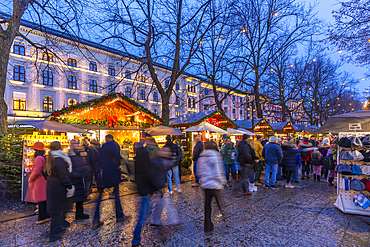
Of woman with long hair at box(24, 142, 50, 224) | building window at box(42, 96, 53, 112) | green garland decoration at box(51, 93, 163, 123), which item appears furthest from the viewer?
building window at box(42, 96, 53, 112)

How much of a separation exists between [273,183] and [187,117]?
6.72 metres

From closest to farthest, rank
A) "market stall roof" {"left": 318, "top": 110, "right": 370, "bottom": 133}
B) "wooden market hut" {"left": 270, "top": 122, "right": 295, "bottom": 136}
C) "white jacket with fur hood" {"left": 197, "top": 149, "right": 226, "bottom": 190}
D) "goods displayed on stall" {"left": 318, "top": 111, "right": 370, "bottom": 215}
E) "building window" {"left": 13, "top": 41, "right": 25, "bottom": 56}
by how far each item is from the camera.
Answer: "white jacket with fur hood" {"left": 197, "top": 149, "right": 226, "bottom": 190} < "goods displayed on stall" {"left": 318, "top": 111, "right": 370, "bottom": 215} < "market stall roof" {"left": 318, "top": 110, "right": 370, "bottom": 133} < "wooden market hut" {"left": 270, "top": 122, "right": 295, "bottom": 136} < "building window" {"left": 13, "top": 41, "right": 25, "bottom": 56}

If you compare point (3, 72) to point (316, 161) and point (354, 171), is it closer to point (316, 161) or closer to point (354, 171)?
point (354, 171)

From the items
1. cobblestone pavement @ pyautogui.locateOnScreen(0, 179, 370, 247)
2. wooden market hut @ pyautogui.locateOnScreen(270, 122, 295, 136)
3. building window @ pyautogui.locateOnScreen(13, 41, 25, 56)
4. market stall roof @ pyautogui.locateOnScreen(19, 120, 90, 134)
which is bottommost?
cobblestone pavement @ pyautogui.locateOnScreen(0, 179, 370, 247)

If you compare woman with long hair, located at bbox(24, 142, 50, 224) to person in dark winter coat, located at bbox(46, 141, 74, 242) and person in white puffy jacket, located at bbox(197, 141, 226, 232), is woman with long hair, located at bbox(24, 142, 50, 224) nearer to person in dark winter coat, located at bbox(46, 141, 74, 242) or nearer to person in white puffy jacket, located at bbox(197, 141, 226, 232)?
person in dark winter coat, located at bbox(46, 141, 74, 242)

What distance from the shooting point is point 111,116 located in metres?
9.77

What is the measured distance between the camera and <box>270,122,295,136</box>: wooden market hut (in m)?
19.3

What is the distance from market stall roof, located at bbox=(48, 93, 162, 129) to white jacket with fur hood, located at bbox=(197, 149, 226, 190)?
6.49m

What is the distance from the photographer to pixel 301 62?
24156 millimetres

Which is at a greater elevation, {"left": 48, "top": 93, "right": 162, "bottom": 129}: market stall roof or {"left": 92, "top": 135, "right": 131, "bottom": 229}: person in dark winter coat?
{"left": 48, "top": 93, "right": 162, "bottom": 129}: market stall roof

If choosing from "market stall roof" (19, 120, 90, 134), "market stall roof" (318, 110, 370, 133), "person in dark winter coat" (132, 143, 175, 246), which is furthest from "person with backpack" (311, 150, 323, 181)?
"market stall roof" (19, 120, 90, 134)

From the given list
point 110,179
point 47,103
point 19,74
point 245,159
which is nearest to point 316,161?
point 245,159

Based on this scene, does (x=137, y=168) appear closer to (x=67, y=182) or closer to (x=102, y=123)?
(x=67, y=182)

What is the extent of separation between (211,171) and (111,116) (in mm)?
7336
